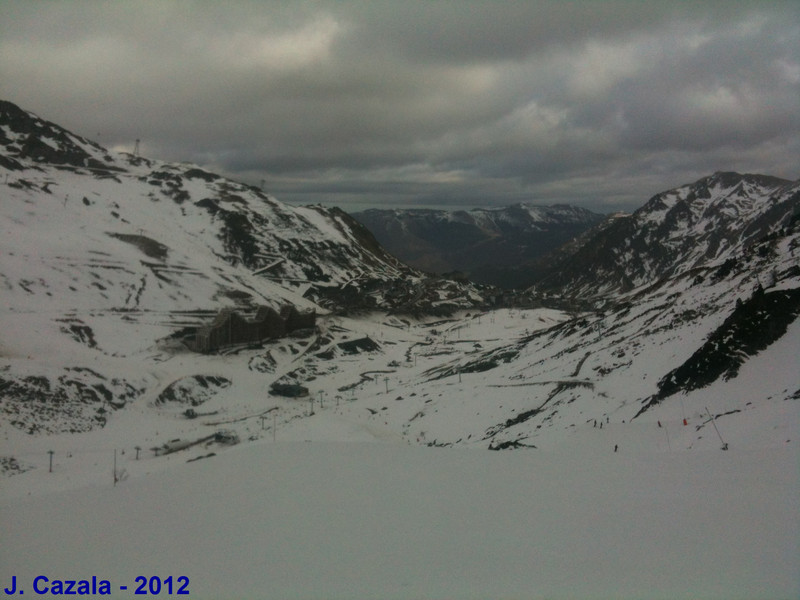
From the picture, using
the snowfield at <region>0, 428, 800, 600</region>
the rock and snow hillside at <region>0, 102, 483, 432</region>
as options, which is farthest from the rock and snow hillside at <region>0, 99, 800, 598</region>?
the rock and snow hillside at <region>0, 102, 483, 432</region>

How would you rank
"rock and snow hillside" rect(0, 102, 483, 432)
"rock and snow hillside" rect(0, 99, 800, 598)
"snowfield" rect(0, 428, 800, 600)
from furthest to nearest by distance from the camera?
"rock and snow hillside" rect(0, 102, 483, 432) < "rock and snow hillside" rect(0, 99, 800, 598) < "snowfield" rect(0, 428, 800, 600)

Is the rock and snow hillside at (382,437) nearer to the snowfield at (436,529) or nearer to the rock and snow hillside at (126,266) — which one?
the snowfield at (436,529)

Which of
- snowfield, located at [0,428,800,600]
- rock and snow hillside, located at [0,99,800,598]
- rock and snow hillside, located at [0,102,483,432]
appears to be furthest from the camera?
rock and snow hillside, located at [0,102,483,432]

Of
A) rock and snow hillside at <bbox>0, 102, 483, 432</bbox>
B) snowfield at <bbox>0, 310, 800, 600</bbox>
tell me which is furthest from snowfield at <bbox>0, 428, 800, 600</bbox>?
rock and snow hillside at <bbox>0, 102, 483, 432</bbox>

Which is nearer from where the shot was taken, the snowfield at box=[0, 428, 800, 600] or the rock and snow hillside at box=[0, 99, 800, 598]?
the snowfield at box=[0, 428, 800, 600]

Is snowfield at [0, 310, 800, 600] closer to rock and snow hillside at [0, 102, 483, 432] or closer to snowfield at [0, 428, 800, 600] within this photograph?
snowfield at [0, 428, 800, 600]

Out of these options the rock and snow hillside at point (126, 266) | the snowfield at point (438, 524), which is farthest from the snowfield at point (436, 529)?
the rock and snow hillside at point (126, 266)

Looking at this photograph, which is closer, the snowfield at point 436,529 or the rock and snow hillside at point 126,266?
the snowfield at point 436,529

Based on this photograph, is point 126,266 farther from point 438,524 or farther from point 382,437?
point 438,524
